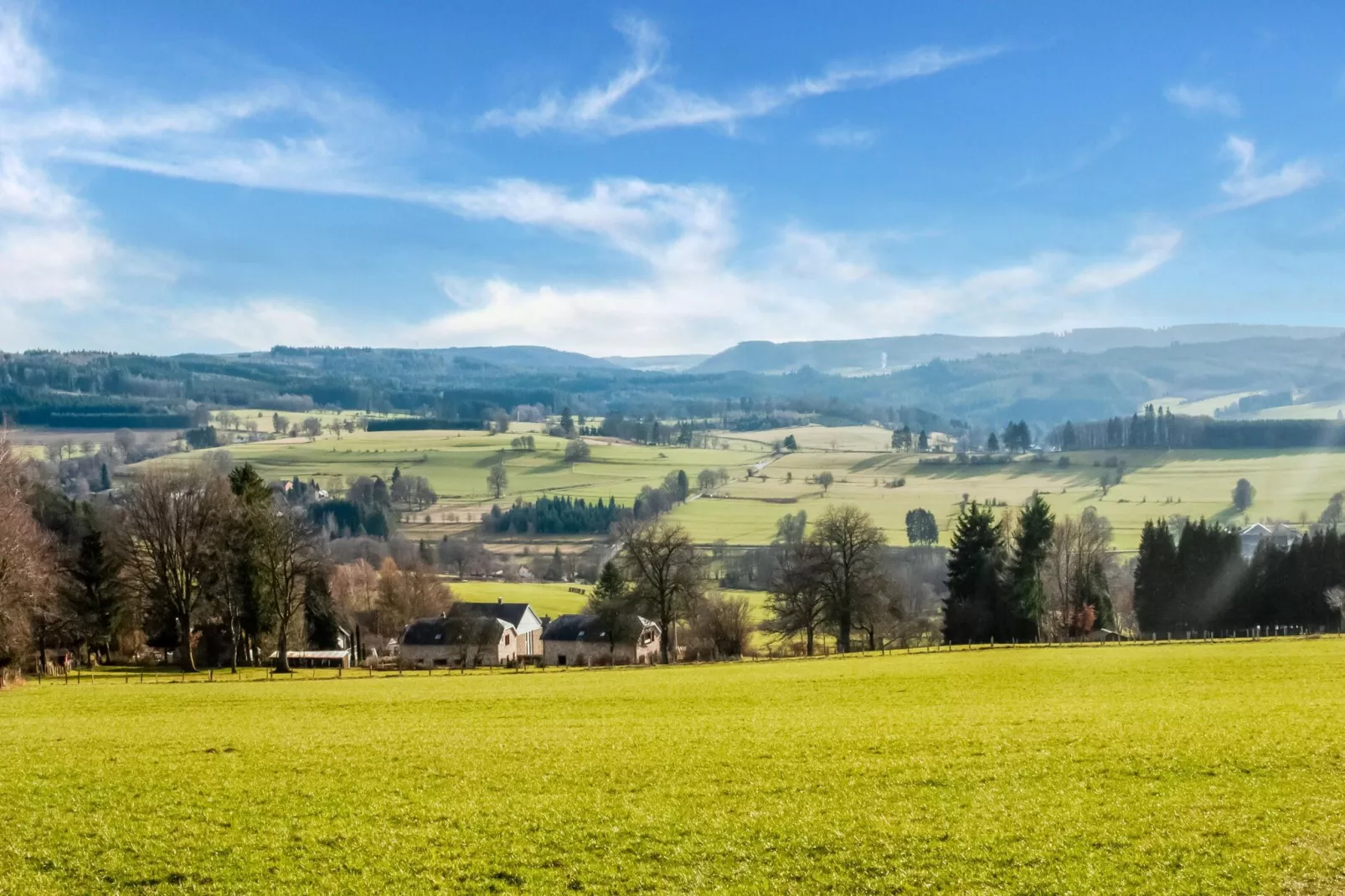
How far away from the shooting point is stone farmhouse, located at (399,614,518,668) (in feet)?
262

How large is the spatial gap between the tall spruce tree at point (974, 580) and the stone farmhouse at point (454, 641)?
3471 centimetres

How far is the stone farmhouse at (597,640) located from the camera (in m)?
82.0

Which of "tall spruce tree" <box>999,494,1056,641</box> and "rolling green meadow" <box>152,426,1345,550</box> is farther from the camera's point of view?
"rolling green meadow" <box>152,426,1345,550</box>

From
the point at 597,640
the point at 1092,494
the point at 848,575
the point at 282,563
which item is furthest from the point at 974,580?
the point at 1092,494

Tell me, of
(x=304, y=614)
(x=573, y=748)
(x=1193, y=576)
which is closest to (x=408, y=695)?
(x=573, y=748)

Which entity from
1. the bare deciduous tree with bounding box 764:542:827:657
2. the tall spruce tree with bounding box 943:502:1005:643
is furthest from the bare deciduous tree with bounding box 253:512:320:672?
the tall spruce tree with bounding box 943:502:1005:643

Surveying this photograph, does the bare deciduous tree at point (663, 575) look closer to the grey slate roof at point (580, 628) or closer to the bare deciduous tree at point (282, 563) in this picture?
the grey slate roof at point (580, 628)

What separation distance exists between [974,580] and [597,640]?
32.4 metres

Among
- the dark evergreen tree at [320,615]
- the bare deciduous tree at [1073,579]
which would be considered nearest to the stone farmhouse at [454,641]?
the dark evergreen tree at [320,615]

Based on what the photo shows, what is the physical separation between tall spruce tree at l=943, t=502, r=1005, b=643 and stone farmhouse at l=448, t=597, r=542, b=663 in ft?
119

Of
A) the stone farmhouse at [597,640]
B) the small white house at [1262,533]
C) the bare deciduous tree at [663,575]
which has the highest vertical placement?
the bare deciduous tree at [663,575]

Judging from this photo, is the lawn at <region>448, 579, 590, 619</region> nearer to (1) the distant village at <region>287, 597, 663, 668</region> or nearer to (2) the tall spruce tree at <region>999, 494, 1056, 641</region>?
(1) the distant village at <region>287, 597, 663, 668</region>

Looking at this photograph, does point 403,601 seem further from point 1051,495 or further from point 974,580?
point 1051,495

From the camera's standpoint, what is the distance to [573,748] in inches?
938
